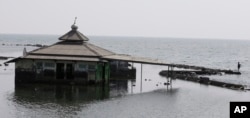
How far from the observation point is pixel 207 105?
39.1 metres

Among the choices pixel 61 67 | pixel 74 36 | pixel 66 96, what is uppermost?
pixel 74 36

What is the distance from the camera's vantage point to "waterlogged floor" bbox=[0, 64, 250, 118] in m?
34.0

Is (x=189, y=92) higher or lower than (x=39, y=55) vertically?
lower

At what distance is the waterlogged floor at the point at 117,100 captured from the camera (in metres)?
34.0

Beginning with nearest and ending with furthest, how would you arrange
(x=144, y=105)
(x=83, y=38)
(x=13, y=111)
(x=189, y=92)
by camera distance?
(x=13, y=111) → (x=144, y=105) → (x=189, y=92) → (x=83, y=38)

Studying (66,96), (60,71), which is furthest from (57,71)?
(66,96)

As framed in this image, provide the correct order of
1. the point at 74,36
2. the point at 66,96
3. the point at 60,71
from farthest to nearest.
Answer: the point at 74,36 < the point at 60,71 < the point at 66,96

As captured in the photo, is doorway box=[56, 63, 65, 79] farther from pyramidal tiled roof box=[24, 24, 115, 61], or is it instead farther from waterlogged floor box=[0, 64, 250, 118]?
waterlogged floor box=[0, 64, 250, 118]

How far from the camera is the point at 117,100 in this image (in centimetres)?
4028

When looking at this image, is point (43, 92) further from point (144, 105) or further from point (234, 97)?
point (234, 97)

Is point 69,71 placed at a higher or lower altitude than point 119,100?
higher

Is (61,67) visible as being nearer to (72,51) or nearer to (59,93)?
(72,51)

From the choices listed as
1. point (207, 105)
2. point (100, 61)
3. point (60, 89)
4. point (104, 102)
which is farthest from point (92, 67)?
point (207, 105)

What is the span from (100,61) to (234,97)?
14.6 metres
